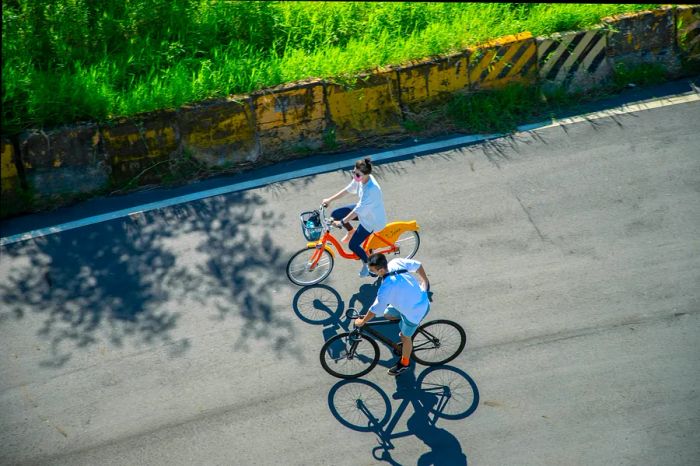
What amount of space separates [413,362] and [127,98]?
607cm

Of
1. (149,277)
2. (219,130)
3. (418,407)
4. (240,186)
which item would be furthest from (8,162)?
(418,407)

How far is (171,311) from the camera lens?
8609mm

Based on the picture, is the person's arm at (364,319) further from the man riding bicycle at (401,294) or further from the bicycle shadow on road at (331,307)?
the bicycle shadow on road at (331,307)

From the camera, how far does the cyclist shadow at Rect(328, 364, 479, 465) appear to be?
7.24 m

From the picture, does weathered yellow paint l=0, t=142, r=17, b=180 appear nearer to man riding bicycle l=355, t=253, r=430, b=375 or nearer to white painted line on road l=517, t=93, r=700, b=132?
man riding bicycle l=355, t=253, r=430, b=375

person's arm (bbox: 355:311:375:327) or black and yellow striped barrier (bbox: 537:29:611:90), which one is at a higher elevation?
black and yellow striped barrier (bbox: 537:29:611:90)

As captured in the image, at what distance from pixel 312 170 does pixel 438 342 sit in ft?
12.5

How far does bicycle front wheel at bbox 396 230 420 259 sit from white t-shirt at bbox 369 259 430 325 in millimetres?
1872

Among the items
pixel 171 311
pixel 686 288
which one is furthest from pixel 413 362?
pixel 686 288

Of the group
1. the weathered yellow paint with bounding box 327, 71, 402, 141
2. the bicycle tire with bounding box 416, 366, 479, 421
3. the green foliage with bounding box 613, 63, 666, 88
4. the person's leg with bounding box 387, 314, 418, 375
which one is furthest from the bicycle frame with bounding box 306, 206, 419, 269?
the green foliage with bounding box 613, 63, 666, 88

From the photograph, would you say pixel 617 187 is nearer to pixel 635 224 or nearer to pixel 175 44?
pixel 635 224

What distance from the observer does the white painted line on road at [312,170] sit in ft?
31.3

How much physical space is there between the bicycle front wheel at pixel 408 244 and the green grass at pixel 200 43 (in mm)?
3140

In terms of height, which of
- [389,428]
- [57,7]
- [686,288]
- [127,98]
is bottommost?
[389,428]
